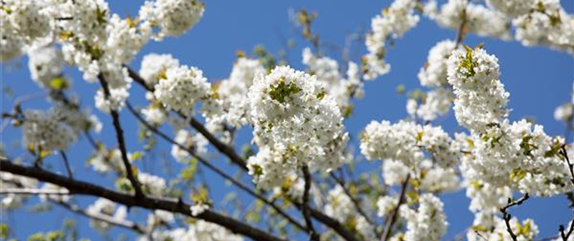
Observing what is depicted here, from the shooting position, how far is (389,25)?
7.82 metres

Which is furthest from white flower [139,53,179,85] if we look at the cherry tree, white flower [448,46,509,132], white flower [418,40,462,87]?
white flower [448,46,509,132]

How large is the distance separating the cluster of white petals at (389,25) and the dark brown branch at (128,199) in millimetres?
3100

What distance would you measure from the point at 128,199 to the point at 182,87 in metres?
1.17

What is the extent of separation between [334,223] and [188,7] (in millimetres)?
2415

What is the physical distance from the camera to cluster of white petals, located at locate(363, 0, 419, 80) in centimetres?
772

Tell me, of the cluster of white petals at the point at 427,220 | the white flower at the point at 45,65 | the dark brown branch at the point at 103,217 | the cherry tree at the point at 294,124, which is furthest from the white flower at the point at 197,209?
the white flower at the point at 45,65

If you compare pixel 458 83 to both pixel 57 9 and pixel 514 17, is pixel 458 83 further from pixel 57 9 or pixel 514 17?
pixel 514 17

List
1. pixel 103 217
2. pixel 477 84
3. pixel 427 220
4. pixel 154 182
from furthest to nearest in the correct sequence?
pixel 154 182
pixel 103 217
pixel 427 220
pixel 477 84

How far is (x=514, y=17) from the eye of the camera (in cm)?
662

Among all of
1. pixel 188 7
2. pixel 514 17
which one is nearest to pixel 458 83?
pixel 188 7

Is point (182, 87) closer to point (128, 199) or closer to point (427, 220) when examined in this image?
point (128, 199)

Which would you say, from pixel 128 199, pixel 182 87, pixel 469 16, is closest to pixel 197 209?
pixel 128 199

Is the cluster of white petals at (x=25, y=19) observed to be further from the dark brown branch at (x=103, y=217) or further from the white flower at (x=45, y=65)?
the dark brown branch at (x=103, y=217)

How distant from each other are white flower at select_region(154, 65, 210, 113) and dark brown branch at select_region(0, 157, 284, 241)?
0.96m
